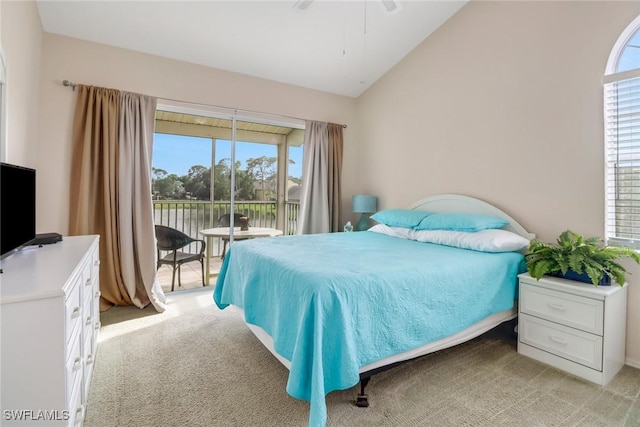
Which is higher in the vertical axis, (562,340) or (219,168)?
(219,168)

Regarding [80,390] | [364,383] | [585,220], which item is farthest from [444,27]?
[80,390]

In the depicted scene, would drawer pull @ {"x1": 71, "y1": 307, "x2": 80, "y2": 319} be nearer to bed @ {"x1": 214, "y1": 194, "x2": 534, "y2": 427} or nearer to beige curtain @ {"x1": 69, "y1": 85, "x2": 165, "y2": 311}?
bed @ {"x1": 214, "y1": 194, "x2": 534, "y2": 427}

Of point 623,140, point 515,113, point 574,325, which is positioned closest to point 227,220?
point 515,113

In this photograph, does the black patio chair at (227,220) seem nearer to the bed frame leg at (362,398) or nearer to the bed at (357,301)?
the bed at (357,301)

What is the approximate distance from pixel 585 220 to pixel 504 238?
58 cm

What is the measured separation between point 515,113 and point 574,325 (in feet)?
6.02

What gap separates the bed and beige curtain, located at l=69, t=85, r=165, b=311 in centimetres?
115

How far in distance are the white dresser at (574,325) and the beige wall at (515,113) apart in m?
0.32

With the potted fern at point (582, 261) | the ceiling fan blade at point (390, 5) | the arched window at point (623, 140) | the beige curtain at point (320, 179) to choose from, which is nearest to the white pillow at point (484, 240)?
the potted fern at point (582, 261)

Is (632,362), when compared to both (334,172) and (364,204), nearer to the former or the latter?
(364,204)

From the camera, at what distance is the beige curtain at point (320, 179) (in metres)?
4.34

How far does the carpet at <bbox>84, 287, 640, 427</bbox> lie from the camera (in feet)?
5.39

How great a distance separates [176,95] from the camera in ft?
11.3

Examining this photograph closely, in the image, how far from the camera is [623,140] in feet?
7.48
